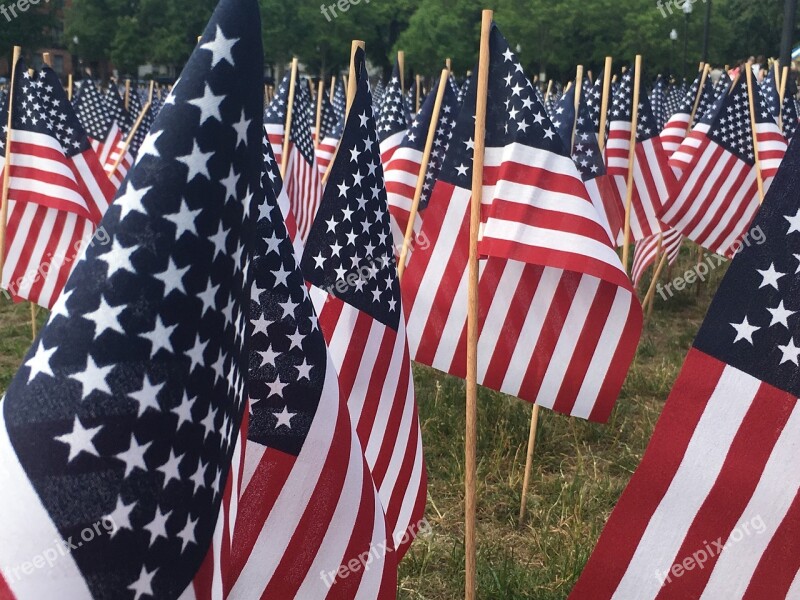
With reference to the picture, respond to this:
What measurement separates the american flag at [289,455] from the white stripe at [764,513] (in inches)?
42.4

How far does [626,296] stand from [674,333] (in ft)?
19.0

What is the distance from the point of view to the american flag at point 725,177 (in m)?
7.97

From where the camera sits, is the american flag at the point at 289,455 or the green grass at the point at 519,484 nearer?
the american flag at the point at 289,455

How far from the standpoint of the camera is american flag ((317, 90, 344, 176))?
10.7m

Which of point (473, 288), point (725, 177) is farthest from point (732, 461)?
point (725, 177)

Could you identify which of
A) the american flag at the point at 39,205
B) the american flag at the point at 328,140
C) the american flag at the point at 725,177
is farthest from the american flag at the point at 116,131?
the american flag at the point at 725,177

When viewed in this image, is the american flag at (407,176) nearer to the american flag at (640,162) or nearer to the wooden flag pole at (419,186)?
the wooden flag pole at (419,186)

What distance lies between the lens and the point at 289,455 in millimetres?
2631

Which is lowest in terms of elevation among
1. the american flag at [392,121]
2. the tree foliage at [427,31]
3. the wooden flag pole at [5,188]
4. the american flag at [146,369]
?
the wooden flag pole at [5,188]

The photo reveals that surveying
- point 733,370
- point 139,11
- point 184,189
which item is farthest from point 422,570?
point 139,11

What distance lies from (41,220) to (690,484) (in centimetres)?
622

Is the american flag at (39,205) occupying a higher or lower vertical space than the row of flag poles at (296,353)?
lower

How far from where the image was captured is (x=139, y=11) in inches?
2303

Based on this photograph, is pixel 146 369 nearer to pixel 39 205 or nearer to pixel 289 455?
pixel 289 455
